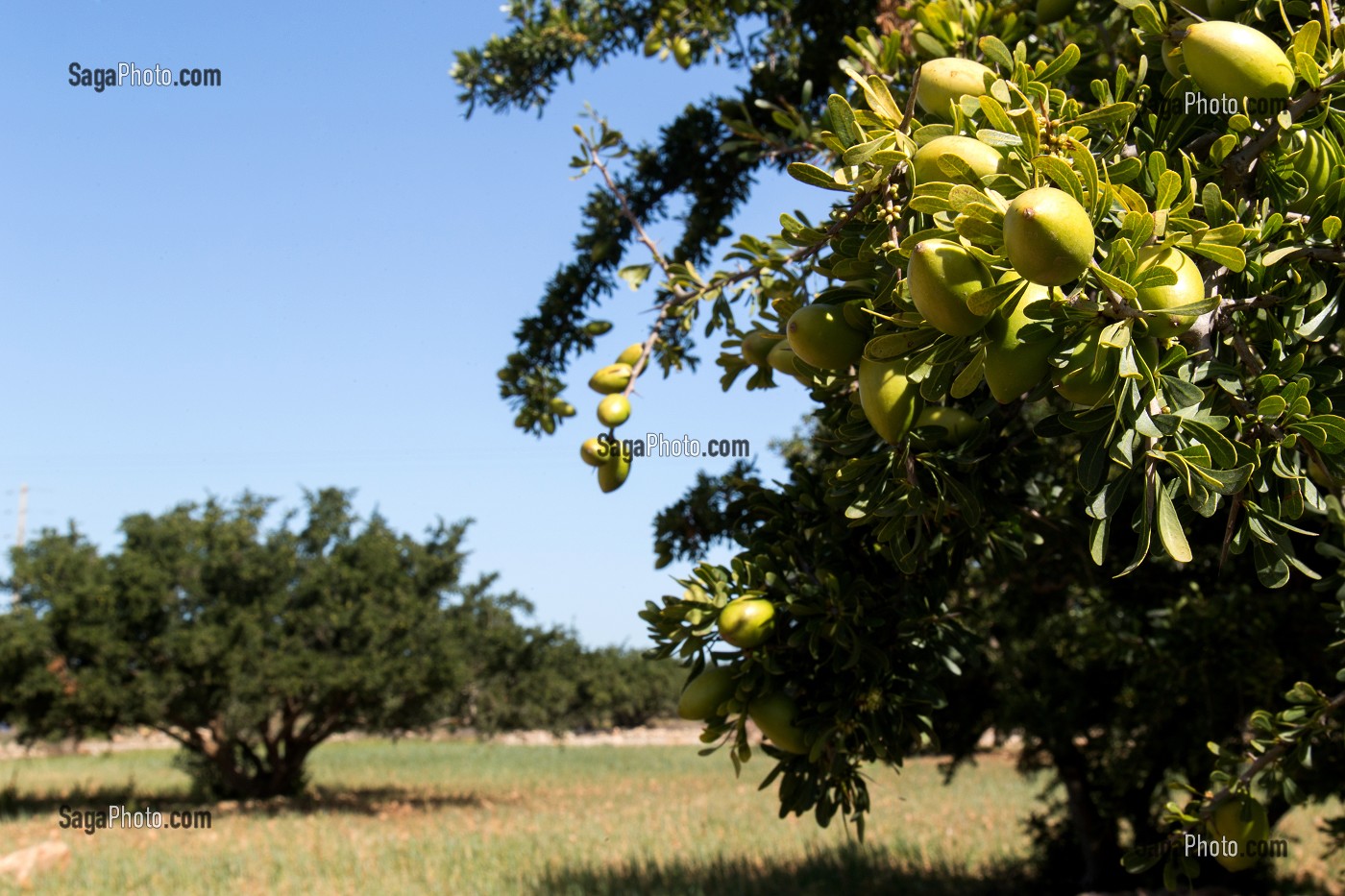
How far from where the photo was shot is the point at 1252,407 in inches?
50.1

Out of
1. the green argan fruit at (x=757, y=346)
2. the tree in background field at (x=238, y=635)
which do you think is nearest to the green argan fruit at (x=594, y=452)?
the green argan fruit at (x=757, y=346)

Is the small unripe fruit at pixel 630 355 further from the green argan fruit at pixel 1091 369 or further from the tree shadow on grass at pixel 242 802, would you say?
the tree shadow on grass at pixel 242 802

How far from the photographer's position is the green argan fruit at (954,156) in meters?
1.11

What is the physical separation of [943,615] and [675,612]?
0.51m

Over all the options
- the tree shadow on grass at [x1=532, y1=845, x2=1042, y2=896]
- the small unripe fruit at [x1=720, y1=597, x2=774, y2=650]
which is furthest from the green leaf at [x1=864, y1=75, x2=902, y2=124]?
the tree shadow on grass at [x1=532, y1=845, x2=1042, y2=896]

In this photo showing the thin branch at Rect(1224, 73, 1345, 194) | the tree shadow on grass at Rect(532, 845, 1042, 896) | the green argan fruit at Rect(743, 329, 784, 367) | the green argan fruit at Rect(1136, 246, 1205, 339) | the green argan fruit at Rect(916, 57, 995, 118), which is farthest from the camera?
the tree shadow on grass at Rect(532, 845, 1042, 896)

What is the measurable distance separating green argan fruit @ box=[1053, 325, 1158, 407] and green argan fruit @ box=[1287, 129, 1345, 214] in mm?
456

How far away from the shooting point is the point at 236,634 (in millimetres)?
15000

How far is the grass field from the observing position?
885 centimetres

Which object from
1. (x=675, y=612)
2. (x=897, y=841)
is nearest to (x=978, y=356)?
(x=675, y=612)

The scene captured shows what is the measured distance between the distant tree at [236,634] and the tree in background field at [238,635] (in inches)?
1.1

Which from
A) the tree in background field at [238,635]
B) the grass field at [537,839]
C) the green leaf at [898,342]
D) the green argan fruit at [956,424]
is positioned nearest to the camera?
the green leaf at [898,342]

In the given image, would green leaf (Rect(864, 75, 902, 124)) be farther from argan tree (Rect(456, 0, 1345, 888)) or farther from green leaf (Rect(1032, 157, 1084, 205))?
green leaf (Rect(1032, 157, 1084, 205))

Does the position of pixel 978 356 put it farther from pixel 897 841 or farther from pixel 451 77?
pixel 897 841
